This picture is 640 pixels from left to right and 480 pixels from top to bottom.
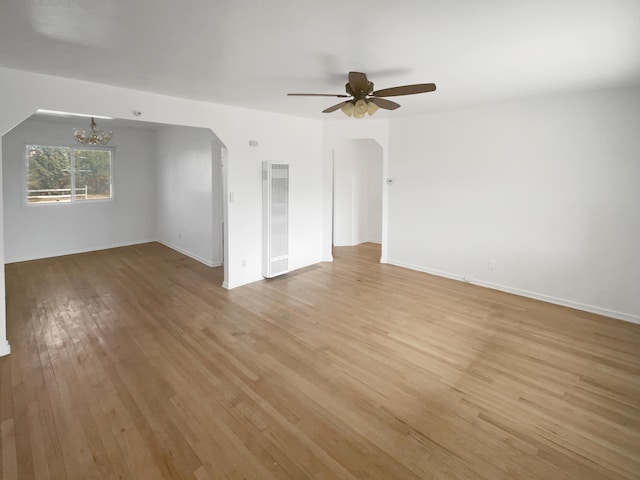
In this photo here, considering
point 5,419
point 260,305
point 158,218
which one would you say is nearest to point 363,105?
point 260,305

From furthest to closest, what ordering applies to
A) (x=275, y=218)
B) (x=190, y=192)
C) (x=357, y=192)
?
(x=357, y=192) < (x=190, y=192) < (x=275, y=218)

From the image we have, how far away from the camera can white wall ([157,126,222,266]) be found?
18.6 ft

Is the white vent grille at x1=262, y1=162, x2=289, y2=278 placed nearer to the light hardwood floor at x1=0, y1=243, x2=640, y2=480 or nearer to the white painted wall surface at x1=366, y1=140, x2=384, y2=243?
the light hardwood floor at x1=0, y1=243, x2=640, y2=480

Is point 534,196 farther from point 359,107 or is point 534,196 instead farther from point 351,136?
point 351,136

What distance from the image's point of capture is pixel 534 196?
14.0ft

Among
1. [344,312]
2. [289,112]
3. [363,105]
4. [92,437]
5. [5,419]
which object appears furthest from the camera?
[289,112]

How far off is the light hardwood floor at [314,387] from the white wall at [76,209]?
221 cm

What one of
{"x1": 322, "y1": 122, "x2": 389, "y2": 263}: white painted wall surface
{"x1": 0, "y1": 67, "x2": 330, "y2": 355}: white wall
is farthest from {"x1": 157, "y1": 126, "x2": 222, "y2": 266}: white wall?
{"x1": 322, "y1": 122, "x2": 389, "y2": 263}: white painted wall surface

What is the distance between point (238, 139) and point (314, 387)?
3501 mm

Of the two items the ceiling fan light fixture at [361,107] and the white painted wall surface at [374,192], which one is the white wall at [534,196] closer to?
the white painted wall surface at [374,192]

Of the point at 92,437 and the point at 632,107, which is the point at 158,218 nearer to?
the point at 92,437

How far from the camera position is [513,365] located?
9.35 feet

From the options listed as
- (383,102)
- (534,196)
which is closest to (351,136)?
(383,102)

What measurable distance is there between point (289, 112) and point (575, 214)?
405cm
